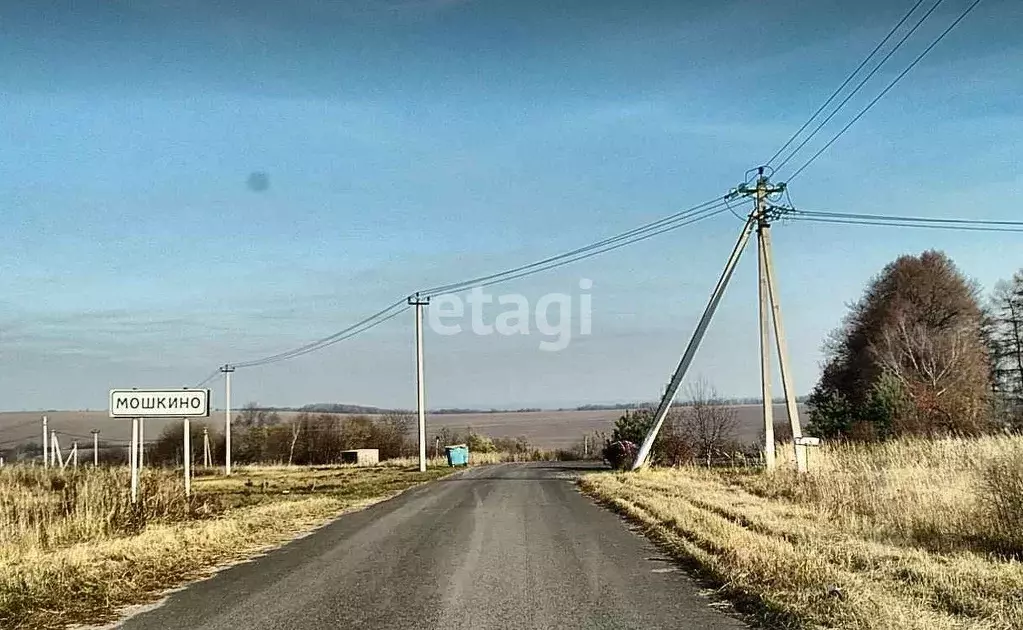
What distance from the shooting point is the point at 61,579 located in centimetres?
1038

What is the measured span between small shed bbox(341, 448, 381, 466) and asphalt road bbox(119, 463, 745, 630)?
4757 cm

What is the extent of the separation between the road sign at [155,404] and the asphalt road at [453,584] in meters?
3.45

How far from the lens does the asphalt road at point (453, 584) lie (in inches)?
333

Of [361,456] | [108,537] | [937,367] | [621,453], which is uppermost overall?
[937,367]

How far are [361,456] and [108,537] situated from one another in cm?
5093

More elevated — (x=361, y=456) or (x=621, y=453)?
Answer: (x=621, y=453)

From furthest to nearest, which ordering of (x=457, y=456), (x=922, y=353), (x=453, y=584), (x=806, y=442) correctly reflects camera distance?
1. (x=457, y=456)
2. (x=922, y=353)
3. (x=806, y=442)
4. (x=453, y=584)

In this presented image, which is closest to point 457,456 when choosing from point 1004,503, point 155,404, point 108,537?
point 155,404

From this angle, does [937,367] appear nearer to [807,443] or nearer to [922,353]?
[922,353]

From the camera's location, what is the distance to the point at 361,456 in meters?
64.6

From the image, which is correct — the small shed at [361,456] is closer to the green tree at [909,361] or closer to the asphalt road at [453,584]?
the green tree at [909,361]

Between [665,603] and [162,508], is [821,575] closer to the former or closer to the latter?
[665,603]

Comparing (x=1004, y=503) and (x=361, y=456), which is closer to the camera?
(x=1004, y=503)

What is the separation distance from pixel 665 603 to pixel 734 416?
3949 cm
